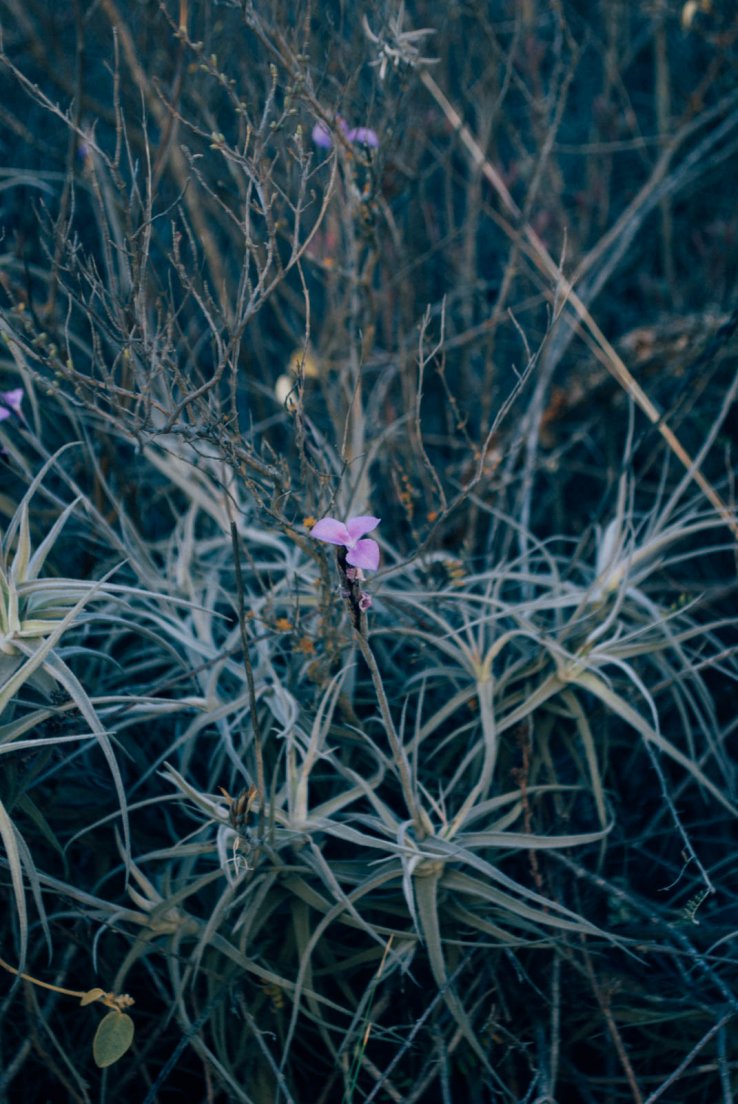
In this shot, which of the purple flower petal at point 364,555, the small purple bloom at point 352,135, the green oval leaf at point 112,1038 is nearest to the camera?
the purple flower petal at point 364,555

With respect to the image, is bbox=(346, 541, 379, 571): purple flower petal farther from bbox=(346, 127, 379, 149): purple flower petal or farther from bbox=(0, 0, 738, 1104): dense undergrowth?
bbox=(346, 127, 379, 149): purple flower petal

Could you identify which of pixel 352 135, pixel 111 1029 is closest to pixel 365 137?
pixel 352 135

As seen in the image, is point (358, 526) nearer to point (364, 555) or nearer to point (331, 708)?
point (364, 555)

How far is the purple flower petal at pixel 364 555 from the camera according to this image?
0.89 meters

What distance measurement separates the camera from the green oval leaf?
1085mm

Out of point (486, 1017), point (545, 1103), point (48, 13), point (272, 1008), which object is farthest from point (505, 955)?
point (48, 13)

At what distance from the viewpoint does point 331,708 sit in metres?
1.26

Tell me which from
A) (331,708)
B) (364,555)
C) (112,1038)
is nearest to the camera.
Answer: (364,555)

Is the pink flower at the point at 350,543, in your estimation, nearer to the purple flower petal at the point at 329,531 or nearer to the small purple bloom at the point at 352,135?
the purple flower petal at the point at 329,531

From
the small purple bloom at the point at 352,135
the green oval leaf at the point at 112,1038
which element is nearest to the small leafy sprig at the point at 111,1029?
the green oval leaf at the point at 112,1038

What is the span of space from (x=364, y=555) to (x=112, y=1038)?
0.71m

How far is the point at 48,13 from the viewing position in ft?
7.02

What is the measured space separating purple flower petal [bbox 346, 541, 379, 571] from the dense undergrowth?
0.02 metres

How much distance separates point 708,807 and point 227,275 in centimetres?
171
